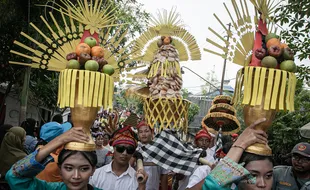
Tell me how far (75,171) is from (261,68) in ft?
4.53

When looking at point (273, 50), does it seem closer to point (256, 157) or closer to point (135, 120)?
point (256, 157)

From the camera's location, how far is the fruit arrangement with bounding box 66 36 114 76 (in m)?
2.57

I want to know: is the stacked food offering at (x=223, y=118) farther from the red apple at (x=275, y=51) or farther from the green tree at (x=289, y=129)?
the green tree at (x=289, y=129)

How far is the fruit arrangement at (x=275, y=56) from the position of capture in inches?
92.5

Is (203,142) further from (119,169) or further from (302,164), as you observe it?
(119,169)

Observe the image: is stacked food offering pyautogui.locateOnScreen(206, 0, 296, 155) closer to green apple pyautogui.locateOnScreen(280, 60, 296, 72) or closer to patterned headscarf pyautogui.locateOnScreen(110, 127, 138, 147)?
green apple pyautogui.locateOnScreen(280, 60, 296, 72)

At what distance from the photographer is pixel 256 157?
7.78ft

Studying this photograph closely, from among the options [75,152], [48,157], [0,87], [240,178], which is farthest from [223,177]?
[0,87]

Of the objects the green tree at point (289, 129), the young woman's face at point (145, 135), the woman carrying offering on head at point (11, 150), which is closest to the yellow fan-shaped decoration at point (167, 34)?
the young woman's face at point (145, 135)

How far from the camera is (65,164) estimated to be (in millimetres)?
2502

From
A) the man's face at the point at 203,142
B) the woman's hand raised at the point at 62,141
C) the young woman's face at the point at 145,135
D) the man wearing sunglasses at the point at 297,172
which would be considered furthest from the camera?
the man's face at the point at 203,142

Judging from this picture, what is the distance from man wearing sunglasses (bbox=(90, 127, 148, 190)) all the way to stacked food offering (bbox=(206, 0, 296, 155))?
1345 millimetres

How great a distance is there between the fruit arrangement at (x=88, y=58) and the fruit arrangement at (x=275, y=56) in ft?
3.39

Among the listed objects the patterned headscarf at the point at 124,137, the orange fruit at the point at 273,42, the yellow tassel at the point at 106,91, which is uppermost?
the orange fruit at the point at 273,42
